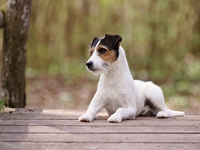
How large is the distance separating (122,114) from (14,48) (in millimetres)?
2212

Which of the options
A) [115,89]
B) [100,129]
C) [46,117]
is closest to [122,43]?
[115,89]

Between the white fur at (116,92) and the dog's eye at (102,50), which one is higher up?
the dog's eye at (102,50)

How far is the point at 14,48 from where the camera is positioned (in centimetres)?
618

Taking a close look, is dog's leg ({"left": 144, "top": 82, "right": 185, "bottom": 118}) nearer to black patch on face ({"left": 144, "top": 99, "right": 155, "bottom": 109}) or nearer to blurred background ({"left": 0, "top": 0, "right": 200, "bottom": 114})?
black patch on face ({"left": 144, "top": 99, "right": 155, "bottom": 109})

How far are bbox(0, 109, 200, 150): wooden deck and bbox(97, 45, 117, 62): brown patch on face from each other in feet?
2.18

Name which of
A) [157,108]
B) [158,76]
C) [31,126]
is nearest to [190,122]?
[157,108]

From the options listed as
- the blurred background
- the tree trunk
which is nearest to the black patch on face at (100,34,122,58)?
the tree trunk

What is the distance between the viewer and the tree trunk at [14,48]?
615 cm

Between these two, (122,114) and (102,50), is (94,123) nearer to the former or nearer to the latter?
(122,114)

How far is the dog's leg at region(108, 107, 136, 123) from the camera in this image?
180 inches

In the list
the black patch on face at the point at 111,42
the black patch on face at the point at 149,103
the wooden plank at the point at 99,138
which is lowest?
the wooden plank at the point at 99,138

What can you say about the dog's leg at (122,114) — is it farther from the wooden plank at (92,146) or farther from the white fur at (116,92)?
the wooden plank at (92,146)

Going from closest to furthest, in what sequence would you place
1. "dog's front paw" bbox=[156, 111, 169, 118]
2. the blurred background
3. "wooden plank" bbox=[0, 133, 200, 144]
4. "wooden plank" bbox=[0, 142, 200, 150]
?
1. "wooden plank" bbox=[0, 142, 200, 150]
2. "wooden plank" bbox=[0, 133, 200, 144]
3. "dog's front paw" bbox=[156, 111, 169, 118]
4. the blurred background

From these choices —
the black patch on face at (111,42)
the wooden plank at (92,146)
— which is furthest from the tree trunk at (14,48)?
the wooden plank at (92,146)
